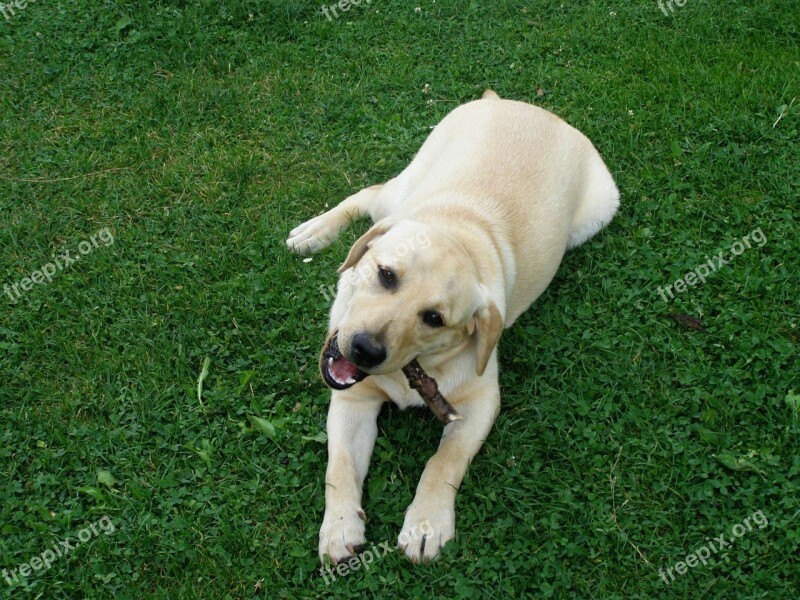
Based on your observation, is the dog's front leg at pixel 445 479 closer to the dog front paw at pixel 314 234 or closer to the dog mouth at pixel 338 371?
the dog mouth at pixel 338 371

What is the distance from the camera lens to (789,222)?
4.77 meters

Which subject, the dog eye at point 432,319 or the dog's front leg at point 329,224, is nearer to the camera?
the dog eye at point 432,319

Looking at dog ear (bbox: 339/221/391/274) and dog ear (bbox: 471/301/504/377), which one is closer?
dog ear (bbox: 471/301/504/377)

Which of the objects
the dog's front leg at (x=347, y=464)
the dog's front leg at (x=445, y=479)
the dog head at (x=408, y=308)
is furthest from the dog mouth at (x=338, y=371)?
the dog's front leg at (x=445, y=479)

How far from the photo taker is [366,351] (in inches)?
125

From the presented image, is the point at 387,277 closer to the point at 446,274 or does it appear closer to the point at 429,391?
the point at 446,274

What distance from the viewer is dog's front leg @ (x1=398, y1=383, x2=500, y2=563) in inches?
131

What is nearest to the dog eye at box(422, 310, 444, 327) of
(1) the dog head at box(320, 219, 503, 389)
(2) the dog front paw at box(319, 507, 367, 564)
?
(1) the dog head at box(320, 219, 503, 389)

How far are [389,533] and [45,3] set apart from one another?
18.0 ft

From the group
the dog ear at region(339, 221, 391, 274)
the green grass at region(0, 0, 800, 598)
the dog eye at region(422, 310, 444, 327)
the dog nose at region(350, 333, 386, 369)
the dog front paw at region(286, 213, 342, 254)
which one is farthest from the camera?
the dog front paw at region(286, 213, 342, 254)

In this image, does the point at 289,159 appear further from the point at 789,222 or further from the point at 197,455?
the point at 789,222

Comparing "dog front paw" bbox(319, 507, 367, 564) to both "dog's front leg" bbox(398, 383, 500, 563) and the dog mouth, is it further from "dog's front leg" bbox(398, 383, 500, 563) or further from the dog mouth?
the dog mouth

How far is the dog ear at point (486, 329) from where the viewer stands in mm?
3469

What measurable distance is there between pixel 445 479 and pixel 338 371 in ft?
2.30
